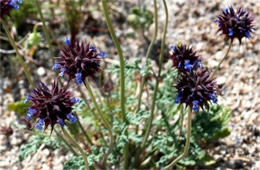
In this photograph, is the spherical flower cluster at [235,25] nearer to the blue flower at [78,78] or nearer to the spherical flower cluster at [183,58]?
the spherical flower cluster at [183,58]

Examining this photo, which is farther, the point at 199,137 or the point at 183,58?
the point at 199,137

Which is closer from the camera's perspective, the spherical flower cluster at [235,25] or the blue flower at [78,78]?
the blue flower at [78,78]

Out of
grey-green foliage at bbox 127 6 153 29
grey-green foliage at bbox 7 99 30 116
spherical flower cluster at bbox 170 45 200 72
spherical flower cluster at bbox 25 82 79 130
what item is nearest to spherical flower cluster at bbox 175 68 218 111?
spherical flower cluster at bbox 170 45 200 72

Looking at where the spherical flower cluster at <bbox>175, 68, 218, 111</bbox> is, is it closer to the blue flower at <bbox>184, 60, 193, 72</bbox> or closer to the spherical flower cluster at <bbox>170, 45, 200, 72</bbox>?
the blue flower at <bbox>184, 60, 193, 72</bbox>

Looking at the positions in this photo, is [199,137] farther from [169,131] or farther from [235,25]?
[235,25]

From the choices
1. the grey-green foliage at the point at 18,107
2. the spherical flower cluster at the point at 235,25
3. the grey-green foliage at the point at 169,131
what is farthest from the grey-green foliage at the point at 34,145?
the spherical flower cluster at the point at 235,25

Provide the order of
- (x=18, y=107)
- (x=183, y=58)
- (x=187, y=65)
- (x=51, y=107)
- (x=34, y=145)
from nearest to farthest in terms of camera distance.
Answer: (x=51, y=107)
(x=187, y=65)
(x=183, y=58)
(x=34, y=145)
(x=18, y=107)

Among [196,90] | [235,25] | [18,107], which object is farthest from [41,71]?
[196,90]
